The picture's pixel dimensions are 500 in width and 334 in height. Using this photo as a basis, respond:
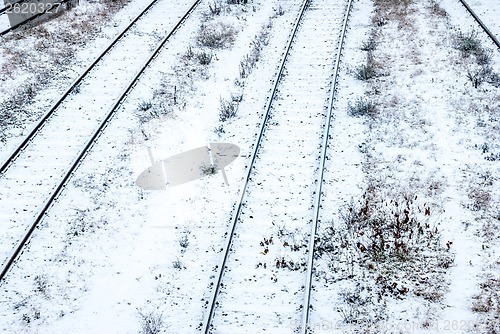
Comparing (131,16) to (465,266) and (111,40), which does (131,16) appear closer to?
(111,40)

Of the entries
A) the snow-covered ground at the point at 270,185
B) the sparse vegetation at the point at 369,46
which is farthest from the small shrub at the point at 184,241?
the sparse vegetation at the point at 369,46

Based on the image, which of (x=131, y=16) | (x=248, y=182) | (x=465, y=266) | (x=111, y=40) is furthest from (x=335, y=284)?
(x=131, y=16)

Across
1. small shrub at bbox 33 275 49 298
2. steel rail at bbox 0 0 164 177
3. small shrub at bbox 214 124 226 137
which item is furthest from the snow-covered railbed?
steel rail at bbox 0 0 164 177

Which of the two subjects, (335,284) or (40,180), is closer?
(335,284)

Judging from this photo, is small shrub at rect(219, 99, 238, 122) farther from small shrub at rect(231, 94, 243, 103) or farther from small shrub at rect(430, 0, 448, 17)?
small shrub at rect(430, 0, 448, 17)

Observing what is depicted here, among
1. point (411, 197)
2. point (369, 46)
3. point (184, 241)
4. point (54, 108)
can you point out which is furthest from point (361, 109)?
point (54, 108)
